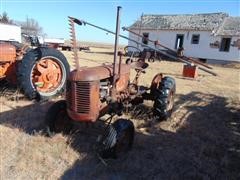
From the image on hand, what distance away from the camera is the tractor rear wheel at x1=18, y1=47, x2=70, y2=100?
6.27 meters

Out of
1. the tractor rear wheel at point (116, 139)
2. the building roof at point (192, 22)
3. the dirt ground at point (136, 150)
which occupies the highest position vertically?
the building roof at point (192, 22)

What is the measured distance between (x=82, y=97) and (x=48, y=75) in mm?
2888

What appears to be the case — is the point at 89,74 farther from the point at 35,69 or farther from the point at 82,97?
the point at 35,69

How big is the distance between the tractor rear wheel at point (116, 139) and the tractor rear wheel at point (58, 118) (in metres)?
1.08

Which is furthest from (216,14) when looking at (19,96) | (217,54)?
(19,96)

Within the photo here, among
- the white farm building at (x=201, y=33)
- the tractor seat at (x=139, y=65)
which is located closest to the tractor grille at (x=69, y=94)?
the tractor seat at (x=139, y=65)

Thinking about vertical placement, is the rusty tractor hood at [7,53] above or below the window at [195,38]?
below

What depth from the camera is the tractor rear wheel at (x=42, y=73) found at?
627 cm

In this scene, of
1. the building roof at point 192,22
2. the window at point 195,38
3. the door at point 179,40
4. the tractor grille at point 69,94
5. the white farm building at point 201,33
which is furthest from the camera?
the door at point 179,40

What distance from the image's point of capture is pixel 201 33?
85.8 ft

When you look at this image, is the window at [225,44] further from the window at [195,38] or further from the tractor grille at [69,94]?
the tractor grille at [69,94]

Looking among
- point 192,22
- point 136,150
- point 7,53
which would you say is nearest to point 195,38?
point 192,22

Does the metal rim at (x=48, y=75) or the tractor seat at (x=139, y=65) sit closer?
the tractor seat at (x=139, y=65)

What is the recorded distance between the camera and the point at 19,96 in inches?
272
